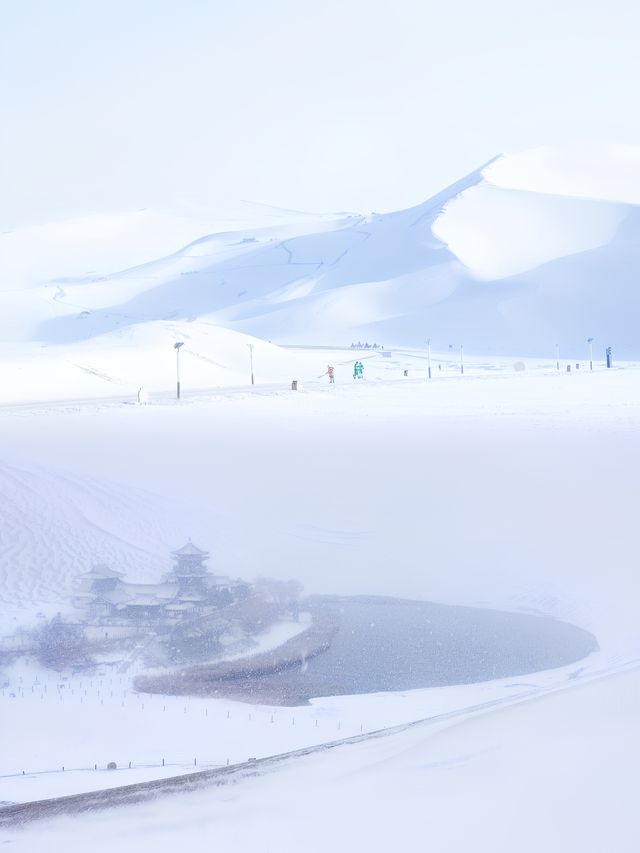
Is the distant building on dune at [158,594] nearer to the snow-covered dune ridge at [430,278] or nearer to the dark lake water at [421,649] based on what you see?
the dark lake water at [421,649]

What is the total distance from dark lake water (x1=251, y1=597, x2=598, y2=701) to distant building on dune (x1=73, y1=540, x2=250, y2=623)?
3.12 ft

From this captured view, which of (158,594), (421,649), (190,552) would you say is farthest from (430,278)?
(421,649)

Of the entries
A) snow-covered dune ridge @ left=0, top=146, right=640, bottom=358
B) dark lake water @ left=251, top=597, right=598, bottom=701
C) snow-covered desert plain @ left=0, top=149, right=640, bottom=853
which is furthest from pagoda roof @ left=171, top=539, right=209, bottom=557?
snow-covered dune ridge @ left=0, top=146, right=640, bottom=358

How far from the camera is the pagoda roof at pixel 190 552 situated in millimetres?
12094

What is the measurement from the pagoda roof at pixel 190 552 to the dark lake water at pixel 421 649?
169cm

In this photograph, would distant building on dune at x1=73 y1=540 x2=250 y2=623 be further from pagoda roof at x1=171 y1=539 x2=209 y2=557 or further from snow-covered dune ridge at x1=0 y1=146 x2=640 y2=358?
snow-covered dune ridge at x1=0 y1=146 x2=640 y2=358

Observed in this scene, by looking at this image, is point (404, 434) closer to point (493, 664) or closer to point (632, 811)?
point (493, 664)

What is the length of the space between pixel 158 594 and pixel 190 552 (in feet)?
4.86

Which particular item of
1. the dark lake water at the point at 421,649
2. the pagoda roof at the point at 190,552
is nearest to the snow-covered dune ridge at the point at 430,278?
the pagoda roof at the point at 190,552

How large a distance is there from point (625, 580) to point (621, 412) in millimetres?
13760

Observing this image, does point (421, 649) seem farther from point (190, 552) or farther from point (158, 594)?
point (190, 552)

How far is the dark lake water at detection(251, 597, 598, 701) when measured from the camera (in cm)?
888

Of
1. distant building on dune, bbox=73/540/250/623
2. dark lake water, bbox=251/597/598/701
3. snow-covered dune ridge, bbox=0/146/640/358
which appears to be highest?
snow-covered dune ridge, bbox=0/146/640/358

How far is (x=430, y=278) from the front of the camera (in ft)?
334
